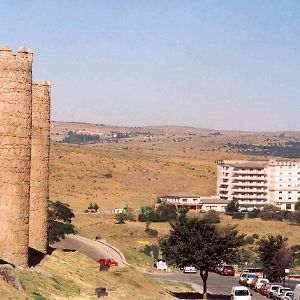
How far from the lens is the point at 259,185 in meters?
134

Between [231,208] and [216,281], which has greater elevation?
[216,281]

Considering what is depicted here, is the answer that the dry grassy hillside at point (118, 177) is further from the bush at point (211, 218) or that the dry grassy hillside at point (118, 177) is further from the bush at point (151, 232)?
the bush at point (151, 232)

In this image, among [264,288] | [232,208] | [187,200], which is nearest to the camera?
[264,288]

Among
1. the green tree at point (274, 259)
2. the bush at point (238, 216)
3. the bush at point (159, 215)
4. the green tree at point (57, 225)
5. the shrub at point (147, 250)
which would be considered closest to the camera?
the green tree at point (274, 259)

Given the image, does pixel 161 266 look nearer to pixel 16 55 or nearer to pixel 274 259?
pixel 274 259

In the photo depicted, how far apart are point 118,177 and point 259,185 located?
2407 cm

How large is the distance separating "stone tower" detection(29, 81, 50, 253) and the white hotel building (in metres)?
102

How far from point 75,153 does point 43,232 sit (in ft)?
393

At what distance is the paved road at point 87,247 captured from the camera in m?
51.1

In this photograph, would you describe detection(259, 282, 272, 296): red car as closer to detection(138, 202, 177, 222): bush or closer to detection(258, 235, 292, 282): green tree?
detection(258, 235, 292, 282): green tree

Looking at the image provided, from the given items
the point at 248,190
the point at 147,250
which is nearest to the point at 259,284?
the point at 147,250

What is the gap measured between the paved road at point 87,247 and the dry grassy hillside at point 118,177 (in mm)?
47476

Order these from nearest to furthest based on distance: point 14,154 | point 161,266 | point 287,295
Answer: point 14,154 → point 287,295 → point 161,266

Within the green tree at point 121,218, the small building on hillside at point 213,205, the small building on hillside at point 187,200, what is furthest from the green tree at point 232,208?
the green tree at point 121,218
